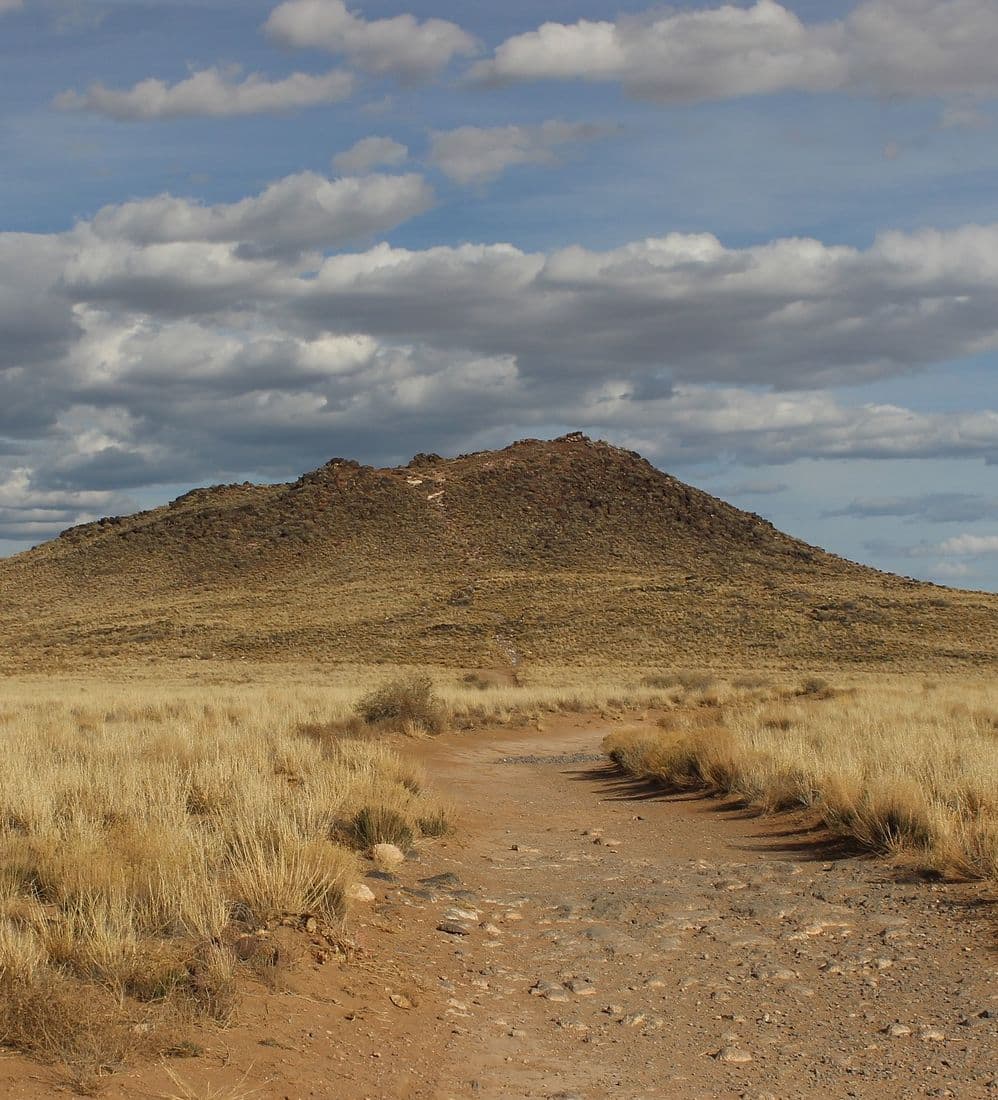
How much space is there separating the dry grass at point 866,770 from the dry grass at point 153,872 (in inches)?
153

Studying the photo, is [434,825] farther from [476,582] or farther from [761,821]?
[476,582]

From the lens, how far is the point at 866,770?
39.7 ft

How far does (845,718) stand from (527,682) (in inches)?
923

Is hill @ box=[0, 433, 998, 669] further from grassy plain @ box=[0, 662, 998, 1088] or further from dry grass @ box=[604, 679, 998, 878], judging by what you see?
grassy plain @ box=[0, 662, 998, 1088]

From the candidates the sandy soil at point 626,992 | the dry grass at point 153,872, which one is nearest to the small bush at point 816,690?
the dry grass at point 153,872

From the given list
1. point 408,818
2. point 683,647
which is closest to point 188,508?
point 683,647

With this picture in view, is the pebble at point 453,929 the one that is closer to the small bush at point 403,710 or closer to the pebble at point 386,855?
the pebble at point 386,855

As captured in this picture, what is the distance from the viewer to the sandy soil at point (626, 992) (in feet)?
15.6

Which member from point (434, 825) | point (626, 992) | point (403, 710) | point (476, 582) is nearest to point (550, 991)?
point (626, 992)

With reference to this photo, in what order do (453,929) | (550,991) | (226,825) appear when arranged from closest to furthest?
(550,991), (453,929), (226,825)

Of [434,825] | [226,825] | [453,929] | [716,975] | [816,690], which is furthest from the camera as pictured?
[816,690]

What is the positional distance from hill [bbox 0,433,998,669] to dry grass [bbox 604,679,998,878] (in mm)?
34008

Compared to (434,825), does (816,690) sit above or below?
below

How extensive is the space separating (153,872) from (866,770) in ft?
27.2
